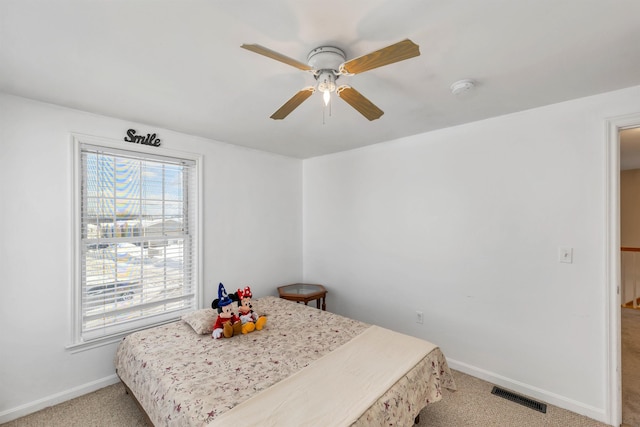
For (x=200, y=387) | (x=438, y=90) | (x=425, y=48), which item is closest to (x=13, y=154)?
(x=200, y=387)

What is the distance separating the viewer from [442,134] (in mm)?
2863

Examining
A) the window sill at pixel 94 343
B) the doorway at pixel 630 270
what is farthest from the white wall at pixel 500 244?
the window sill at pixel 94 343

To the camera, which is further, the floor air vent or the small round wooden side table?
the small round wooden side table

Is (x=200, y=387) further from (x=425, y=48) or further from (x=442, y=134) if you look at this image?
(x=442, y=134)

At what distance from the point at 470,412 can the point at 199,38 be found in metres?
3.05

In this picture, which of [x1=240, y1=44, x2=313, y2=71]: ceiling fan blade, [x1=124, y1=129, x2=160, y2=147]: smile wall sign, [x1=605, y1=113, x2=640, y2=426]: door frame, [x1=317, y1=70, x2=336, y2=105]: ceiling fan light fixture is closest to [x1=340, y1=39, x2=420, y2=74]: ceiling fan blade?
[x1=317, y1=70, x2=336, y2=105]: ceiling fan light fixture

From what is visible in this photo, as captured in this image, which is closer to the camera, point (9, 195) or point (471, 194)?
point (9, 195)

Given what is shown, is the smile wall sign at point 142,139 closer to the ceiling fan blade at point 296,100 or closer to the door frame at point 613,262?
the ceiling fan blade at point 296,100

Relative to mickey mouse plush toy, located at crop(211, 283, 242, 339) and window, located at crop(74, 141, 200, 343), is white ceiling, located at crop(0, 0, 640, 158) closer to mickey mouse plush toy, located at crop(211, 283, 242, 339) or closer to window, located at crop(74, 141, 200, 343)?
window, located at crop(74, 141, 200, 343)

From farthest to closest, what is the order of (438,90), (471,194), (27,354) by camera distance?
(471,194) < (27,354) < (438,90)

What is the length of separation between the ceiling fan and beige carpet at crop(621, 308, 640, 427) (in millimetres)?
2889

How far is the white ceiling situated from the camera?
123 cm

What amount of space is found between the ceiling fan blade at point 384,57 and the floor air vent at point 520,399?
2.71 metres

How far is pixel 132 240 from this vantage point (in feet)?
8.80
